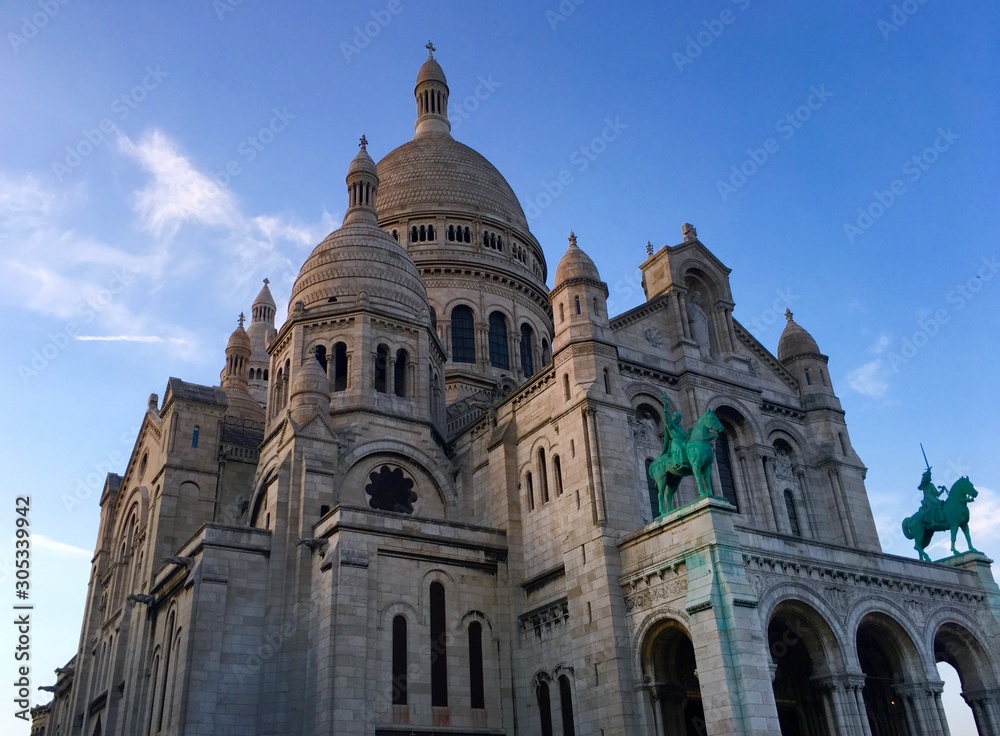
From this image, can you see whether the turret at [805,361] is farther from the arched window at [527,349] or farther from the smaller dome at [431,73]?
the smaller dome at [431,73]

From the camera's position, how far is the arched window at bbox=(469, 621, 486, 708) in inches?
1181

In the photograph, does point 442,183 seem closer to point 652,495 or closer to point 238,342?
point 238,342

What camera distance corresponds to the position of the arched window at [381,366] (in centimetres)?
3872

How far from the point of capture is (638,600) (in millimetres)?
27109

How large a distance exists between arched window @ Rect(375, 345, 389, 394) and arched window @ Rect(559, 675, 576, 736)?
1496cm

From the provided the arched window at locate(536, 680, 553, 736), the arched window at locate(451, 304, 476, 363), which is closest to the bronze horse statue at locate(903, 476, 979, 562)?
the arched window at locate(536, 680, 553, 736)

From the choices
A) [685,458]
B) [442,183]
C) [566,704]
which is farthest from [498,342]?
[566,704]

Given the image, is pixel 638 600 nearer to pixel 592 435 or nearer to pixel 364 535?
pixel 592 435

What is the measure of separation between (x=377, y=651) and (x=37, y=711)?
42.7 meters

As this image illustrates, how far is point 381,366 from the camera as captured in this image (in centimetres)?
3900

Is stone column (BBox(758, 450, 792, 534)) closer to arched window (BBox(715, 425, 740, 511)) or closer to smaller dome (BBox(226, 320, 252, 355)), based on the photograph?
arched window (BBox(715, 425, 740, 511))

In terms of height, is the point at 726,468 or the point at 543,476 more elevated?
the point at 726,468

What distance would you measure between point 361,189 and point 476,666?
25.1 metres

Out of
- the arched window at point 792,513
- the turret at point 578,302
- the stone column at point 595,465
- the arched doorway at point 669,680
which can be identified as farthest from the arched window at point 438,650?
the arched window at point 792,513
